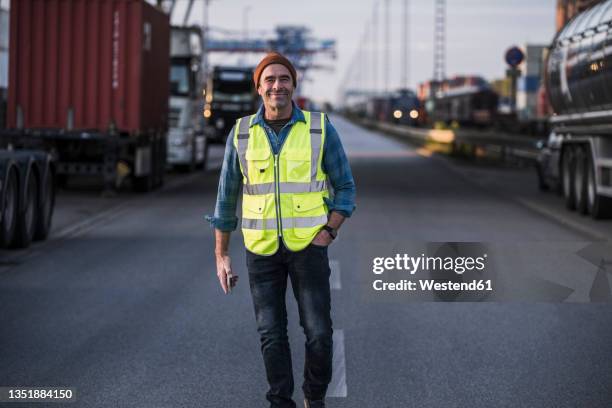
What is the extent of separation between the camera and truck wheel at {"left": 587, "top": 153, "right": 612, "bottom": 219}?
1905 centimetres

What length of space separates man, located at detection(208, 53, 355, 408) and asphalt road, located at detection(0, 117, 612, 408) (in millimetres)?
560

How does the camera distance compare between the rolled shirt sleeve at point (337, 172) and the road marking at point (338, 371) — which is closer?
the rolled shirt sleeve at point (337, 172)

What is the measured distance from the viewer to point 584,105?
19.9 m

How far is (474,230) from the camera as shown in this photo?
17141mm

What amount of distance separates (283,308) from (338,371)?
1813 mm

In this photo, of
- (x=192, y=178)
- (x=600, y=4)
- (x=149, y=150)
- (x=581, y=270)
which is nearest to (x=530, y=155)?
(x=192, y=178)

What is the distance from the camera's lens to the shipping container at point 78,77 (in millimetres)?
22422

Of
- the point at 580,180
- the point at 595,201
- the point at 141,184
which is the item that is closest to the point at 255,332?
the point at 595,201

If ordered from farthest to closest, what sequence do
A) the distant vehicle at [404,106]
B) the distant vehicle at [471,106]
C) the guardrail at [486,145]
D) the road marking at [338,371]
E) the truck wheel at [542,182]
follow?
the distant vehicle at [471,106] → the distant vehicle at [404,106] → the guardrail at [486,145] → the truck wheel at [542,182] → the road marking at [338,371]

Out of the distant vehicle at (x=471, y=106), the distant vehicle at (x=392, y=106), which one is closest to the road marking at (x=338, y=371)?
the distant vehicle at (x=392, y=106)

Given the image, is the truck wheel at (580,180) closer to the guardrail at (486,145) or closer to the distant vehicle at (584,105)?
the distant vehicle at (584,105)

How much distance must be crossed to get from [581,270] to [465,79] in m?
121

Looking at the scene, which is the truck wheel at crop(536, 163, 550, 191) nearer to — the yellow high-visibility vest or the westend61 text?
the westend61 text

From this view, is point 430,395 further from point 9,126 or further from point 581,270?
point 9,126
